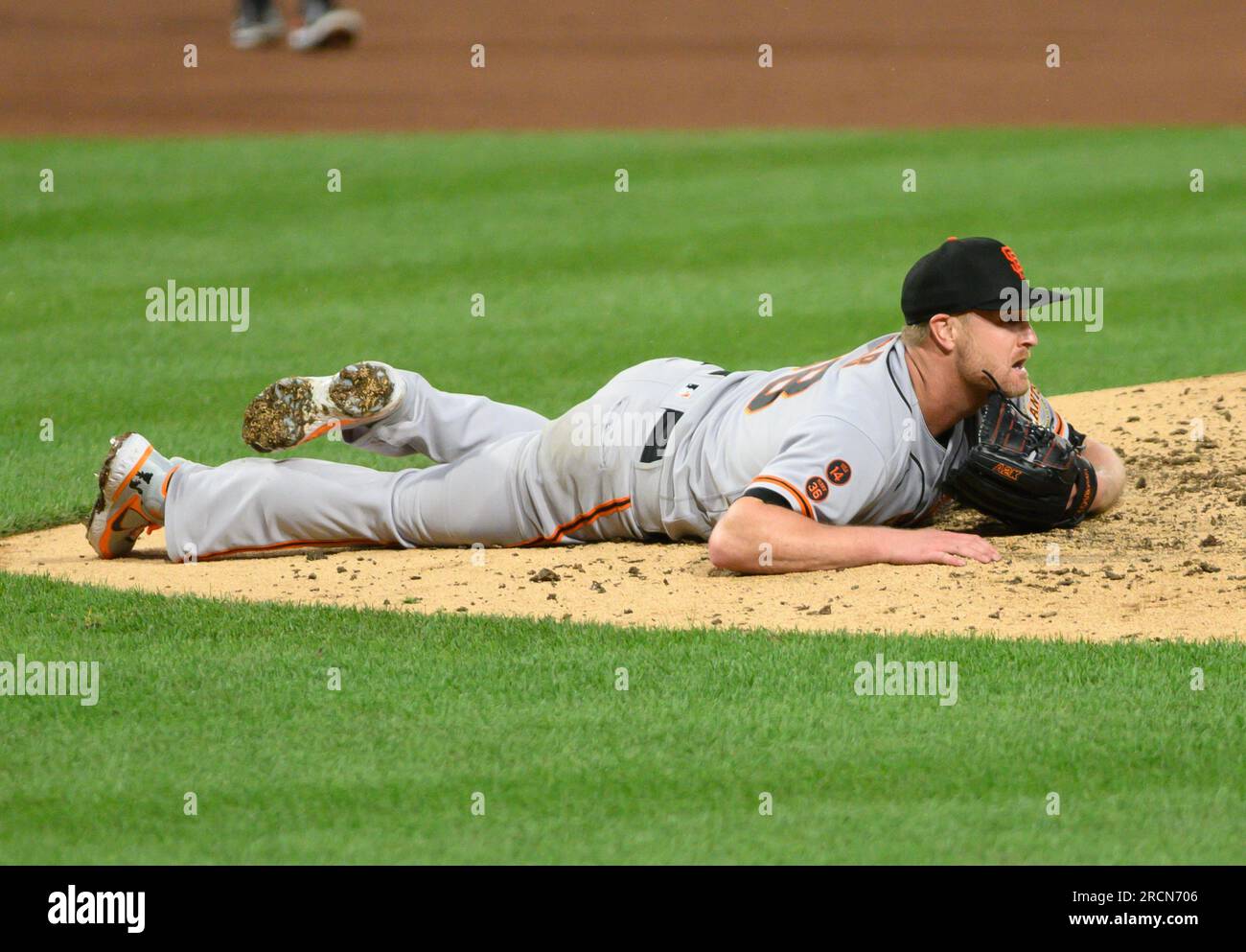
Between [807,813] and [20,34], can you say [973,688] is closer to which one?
[807,813]

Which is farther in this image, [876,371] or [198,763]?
[876,371]

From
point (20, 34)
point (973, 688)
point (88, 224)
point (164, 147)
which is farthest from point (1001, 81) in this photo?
point (973, 688)

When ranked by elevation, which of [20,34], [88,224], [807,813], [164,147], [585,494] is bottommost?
[807,813]

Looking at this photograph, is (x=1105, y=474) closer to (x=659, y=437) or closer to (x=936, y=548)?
(x=936, y=548)

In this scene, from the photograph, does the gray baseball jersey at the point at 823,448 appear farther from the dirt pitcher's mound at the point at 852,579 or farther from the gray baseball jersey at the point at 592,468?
the dirt pitcher's mound at the point at 852,579

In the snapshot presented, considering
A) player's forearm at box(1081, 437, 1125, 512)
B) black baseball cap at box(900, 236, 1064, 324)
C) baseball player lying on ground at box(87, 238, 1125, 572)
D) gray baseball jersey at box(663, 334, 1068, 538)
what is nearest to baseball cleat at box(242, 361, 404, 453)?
baseball player lying on ground at box(87, 238, 1125, 572)

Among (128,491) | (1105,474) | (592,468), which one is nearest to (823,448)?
(592,468)

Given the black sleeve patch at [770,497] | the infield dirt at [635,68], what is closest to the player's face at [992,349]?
the black sleeve patch at [770,497]
